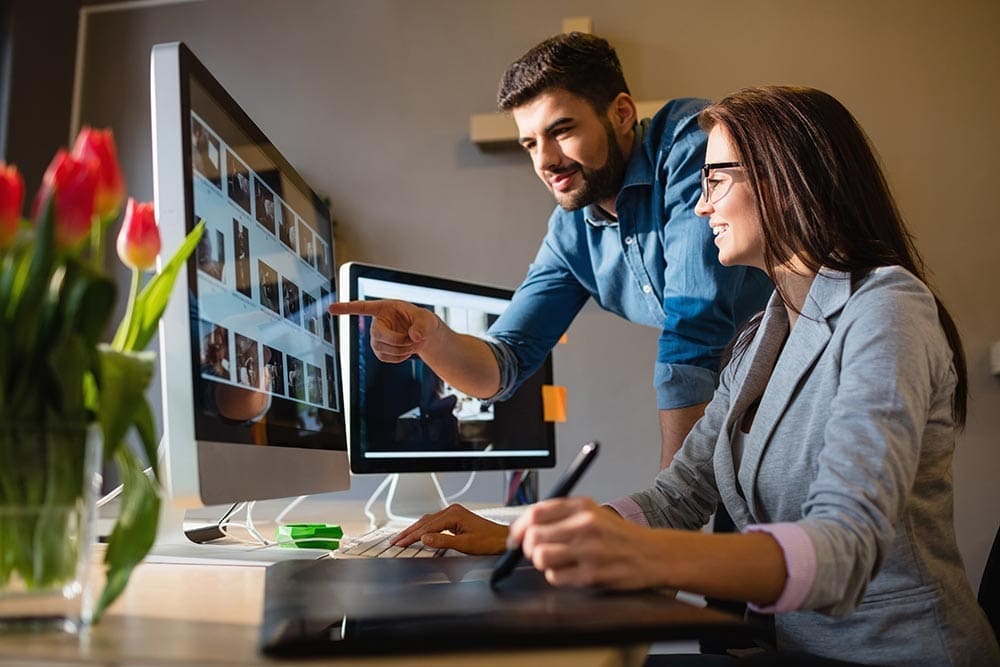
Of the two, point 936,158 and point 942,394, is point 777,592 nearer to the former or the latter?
point 942,394

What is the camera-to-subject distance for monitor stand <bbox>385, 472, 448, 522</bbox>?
6.13 ft

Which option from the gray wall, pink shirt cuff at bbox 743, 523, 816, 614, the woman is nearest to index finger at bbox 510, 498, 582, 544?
the woman

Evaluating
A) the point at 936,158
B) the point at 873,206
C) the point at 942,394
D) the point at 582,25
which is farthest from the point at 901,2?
the point at 942,394

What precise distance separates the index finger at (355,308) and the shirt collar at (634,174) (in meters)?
0.67

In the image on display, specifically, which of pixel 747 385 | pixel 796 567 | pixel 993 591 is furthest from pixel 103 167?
pixel 993 591

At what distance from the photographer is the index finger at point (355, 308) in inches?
51.7

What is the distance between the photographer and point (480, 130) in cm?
288

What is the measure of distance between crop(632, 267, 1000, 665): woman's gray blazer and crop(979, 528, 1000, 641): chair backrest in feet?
0.24

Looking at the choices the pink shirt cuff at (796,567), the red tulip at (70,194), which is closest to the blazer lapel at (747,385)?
the pink shirt cuff at (796,567)

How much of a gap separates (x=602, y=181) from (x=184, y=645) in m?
1.53

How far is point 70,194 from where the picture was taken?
A: 55 cm

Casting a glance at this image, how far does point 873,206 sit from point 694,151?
73 centimetres

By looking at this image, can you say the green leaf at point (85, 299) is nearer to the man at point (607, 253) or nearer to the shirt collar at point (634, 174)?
the man at point (607, 253)

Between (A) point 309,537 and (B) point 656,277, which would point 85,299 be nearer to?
(A) point 309,537
